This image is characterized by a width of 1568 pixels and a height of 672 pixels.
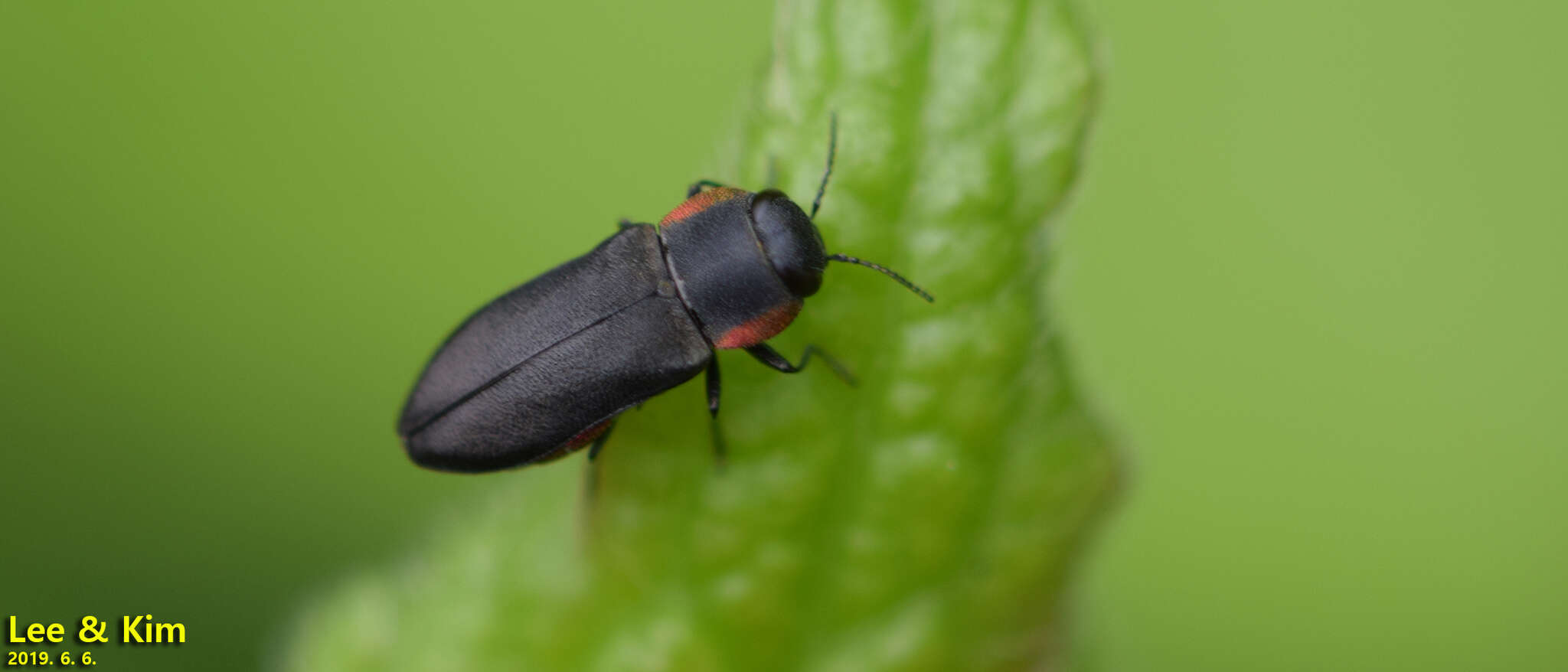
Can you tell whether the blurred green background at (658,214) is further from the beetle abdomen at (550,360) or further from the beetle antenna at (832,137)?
the beetle antenna at (832,137)

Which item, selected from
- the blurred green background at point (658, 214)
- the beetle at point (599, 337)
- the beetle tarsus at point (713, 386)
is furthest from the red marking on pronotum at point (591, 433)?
the blurred green background at point (658, 214)

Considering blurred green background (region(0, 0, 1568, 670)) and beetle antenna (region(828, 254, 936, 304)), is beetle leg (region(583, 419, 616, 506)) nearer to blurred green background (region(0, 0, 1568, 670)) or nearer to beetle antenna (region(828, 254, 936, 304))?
beetle antenna (region(828, 254, 936, 304))

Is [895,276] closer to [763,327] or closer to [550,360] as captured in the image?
[763,327]

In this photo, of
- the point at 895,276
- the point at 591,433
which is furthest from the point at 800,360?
the point at 591,433

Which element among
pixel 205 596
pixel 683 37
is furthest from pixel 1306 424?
pixel 205 596

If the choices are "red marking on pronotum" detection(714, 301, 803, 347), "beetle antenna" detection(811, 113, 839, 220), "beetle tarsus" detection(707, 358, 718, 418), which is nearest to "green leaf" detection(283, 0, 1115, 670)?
"beetle antenna" detection(811, 113, 839, 220)

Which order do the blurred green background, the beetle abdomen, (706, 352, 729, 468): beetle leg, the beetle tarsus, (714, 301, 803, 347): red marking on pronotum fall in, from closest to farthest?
1. (706, 352, 729, 468): beetle leg
2. the beetle tarsus
3. (714, 301, 803, 347): red marking on pronotum
4. the beetle abdomen
5. the blurred green background
